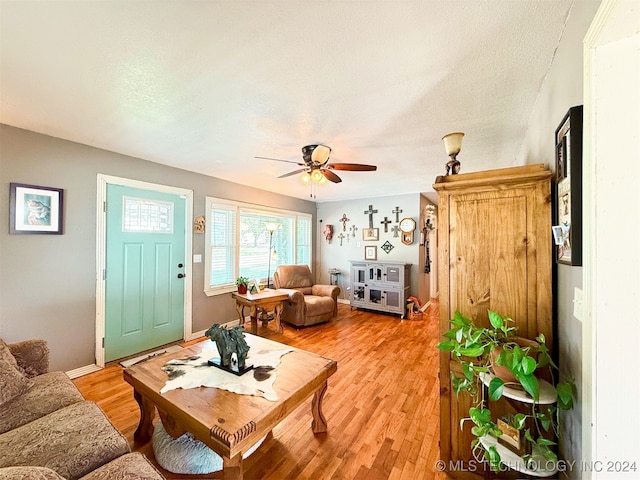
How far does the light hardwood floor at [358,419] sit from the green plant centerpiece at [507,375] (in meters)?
0.64

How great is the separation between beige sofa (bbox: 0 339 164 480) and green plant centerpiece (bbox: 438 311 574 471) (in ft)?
4.32

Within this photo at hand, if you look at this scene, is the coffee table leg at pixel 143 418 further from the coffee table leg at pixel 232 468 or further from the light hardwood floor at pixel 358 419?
the coffee table leg at pixel 232 468

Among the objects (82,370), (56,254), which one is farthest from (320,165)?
(82,370)

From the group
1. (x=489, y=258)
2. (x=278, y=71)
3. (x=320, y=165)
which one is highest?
(x=278, y=71)

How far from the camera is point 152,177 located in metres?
3.11

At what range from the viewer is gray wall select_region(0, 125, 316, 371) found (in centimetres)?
218

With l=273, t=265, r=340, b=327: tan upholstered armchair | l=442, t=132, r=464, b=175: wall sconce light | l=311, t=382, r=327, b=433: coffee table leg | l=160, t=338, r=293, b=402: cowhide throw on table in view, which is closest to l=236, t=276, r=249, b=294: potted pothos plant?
l=273, t=265, r=340, b=327: tan upholstered armchair

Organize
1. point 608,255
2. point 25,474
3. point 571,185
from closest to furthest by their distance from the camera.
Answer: point 25,474
point 608,255
point 571,185

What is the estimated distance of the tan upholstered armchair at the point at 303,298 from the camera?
12.9 ft

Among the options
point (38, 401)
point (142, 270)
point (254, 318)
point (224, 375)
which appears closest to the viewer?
point (38, 401)

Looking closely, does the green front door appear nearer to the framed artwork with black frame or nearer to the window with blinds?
the window with blinds

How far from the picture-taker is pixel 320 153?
8.00ft

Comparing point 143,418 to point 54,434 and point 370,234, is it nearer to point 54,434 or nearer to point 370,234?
point 54,434

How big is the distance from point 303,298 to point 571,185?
3.43 metres
